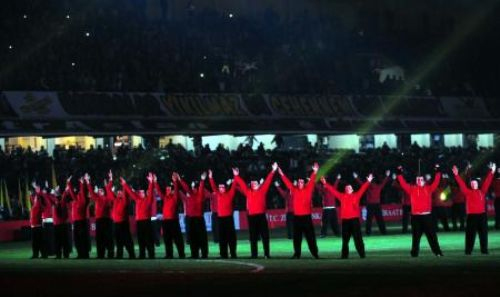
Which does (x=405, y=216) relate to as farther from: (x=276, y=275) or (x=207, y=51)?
(x=207, y=51)

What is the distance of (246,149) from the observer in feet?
146

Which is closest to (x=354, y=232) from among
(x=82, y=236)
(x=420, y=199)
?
(x=420, y=199)

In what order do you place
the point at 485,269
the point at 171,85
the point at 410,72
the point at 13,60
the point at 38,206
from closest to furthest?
the point at 485,269 → the point at 38,206 → the point at 13,60 → the point at 171,85 → the point at 410,72

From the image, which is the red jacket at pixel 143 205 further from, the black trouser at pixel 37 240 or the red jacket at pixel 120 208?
the black trouser at pixel 37 240

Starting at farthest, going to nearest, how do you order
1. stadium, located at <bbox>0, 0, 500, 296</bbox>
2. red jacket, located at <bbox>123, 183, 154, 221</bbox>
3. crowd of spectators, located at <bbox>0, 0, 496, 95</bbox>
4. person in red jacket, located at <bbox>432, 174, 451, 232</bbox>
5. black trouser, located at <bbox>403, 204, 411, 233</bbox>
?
1. crowd of spectators, located at <bbox>0, 0, 496, 95</bbox>
2. person in red jacket, located at <bbox>432, 174, 451, 232</bbox>
3. black trouser, located at <bbox>403, 204, 411, 233</bbox>
4. red jacket, located at <bbox>123, 183, 154, 221</bbox>
5. stadium, located at <bbox>0, 0, 500, 296</bbox>

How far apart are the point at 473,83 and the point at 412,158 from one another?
11.4 metres

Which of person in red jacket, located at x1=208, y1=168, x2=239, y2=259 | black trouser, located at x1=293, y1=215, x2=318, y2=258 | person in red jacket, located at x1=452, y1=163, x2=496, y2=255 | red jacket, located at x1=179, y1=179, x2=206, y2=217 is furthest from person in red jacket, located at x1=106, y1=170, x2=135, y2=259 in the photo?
person in red jacket, located at x1=452, y1=163, x2=496, y2=255

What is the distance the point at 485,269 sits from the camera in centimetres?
1948

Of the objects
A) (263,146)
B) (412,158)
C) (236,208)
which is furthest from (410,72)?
(236,208)

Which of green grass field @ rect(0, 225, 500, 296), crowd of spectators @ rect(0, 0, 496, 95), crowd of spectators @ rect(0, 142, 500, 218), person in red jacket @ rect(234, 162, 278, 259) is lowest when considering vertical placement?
green grass field @ rect(0, 225, 500, 296)

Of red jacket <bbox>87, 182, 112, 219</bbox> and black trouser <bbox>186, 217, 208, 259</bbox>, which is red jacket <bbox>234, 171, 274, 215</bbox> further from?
red jacket <bbox>87, 182, 112, 219</bbox>

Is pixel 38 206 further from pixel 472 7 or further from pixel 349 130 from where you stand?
pixel 472 7

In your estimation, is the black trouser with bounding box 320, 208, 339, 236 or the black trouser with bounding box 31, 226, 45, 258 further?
the black trouser with bounding box 320, 208, 339, 236

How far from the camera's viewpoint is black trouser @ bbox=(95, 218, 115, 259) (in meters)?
27.7
